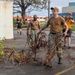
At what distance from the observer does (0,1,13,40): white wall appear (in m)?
18.7

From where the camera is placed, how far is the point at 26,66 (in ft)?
30.5

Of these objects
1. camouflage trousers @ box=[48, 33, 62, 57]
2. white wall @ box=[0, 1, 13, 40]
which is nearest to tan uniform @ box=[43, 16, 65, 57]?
camouflage trousers @ box=[48, 33, 62, 57]

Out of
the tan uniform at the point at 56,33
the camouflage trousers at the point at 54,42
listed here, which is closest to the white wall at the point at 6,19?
the tan uniform at the point at 56,33

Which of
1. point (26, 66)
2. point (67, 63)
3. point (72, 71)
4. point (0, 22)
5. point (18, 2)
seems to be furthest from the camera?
point (18, 2)

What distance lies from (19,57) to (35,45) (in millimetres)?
1373

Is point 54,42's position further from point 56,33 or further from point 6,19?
point 6,19

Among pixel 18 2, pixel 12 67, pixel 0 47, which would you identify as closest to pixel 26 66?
pixel 12 67

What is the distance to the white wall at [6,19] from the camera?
18709 mm

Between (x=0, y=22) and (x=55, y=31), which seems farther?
(x=0, y=22)

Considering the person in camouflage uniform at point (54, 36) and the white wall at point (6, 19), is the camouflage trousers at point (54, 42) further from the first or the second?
the white wall at point (6, 19)

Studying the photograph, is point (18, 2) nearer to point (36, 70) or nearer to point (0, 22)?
point (0, 22)

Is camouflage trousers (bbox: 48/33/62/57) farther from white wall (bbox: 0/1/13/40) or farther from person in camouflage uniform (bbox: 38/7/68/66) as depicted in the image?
white wall (bbox: 0/1/13/40)

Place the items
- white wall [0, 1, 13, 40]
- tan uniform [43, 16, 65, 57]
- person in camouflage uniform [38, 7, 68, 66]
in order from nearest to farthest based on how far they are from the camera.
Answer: person in camouflage uniform [38, 7, 68, 66] → tan uniform [43, 16, 65, 57] → white wall [0, 1, 13, 40]

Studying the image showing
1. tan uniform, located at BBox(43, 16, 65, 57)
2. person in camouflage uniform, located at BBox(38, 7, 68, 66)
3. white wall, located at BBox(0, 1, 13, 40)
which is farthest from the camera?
white wall, located at BBox(0, 1, 13, 40)
